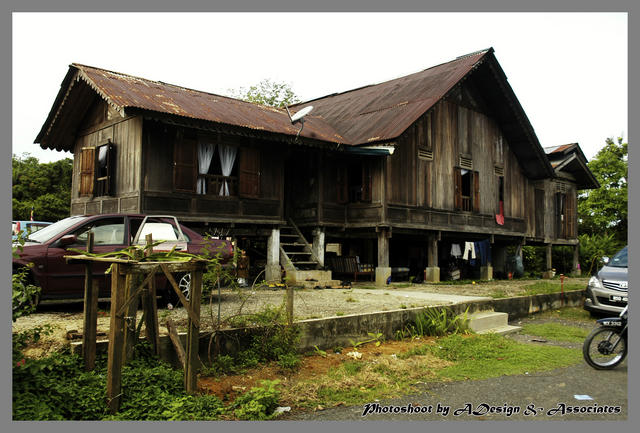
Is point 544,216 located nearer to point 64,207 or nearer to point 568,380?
point 568,380

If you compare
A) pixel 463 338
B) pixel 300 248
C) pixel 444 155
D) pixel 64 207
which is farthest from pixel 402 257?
pixel 64 207

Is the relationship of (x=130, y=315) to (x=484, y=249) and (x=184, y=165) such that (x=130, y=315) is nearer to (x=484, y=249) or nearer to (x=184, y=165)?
(x=184, y=165)

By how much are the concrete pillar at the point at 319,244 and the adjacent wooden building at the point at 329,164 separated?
0.12ft

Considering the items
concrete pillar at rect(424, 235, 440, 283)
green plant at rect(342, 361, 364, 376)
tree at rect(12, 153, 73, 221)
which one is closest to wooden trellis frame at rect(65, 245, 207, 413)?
green plant at rect(342, 361, 364, 376)

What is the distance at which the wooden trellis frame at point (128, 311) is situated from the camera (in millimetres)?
4781

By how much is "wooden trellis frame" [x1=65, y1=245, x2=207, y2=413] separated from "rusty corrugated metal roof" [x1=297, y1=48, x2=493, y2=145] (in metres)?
10.5

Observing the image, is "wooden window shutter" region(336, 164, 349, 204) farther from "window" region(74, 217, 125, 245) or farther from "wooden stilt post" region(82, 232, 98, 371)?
"wooden stilt post" region(82, 232, 98, 371)

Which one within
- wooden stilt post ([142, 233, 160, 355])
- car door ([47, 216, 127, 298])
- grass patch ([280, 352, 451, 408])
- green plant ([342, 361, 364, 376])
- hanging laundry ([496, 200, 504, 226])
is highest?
hanging laundry ([496, 200, 504, 226])

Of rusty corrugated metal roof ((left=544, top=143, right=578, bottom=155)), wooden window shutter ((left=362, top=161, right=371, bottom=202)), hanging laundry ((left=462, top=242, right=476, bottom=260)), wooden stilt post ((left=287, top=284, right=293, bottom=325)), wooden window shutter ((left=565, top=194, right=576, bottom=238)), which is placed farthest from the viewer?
wooden window shutter ((left=565, top=194, right=576, bottom=238))

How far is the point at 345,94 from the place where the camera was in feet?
74.2

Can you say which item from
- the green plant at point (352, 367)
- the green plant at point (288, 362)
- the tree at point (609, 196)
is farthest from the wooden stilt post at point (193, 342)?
the tree at point (609, 196)

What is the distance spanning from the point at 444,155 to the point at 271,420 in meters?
14.8

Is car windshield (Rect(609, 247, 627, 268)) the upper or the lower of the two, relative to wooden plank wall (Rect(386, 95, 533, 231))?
lower

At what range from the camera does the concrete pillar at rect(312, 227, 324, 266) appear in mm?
15836
